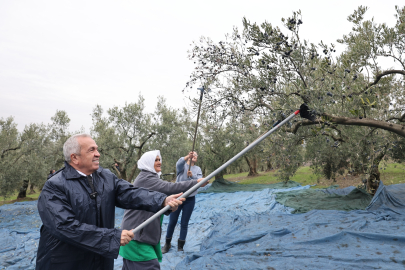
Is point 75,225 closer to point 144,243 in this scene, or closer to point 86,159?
point 86,159

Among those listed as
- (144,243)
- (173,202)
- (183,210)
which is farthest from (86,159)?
(183,210)

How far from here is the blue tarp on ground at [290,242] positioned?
17.9ft

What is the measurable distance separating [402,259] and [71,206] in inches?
227

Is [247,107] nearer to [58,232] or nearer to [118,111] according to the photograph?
[58,232]

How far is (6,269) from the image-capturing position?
6668 millimetres

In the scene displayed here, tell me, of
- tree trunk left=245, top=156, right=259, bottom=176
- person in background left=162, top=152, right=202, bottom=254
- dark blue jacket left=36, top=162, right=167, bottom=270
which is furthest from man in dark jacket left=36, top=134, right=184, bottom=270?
tree trunk left=245, top=156, right=259, bottom=176

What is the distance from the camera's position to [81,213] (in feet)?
7.97

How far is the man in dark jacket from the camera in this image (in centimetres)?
225

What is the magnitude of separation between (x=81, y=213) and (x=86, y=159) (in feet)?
1.65

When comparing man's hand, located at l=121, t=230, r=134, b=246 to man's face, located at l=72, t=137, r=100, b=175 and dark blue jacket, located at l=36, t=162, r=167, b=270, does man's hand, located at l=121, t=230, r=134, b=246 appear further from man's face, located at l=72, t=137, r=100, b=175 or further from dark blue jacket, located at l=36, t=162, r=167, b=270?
man's face, located at l=72, t=137, r=100, b=175

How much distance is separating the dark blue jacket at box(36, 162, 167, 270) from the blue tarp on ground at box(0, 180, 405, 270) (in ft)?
12.0

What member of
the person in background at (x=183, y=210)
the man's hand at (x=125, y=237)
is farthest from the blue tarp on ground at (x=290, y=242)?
the man's hand at (x=125, y=237)

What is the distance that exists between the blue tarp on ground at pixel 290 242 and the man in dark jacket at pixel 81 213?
360 centimetres

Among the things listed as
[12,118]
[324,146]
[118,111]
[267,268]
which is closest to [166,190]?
[267,268]
